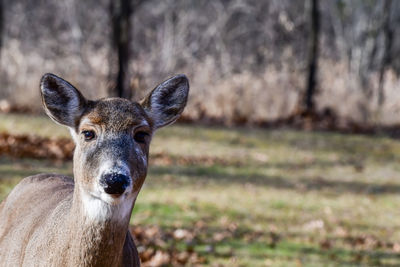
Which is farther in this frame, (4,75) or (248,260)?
(4,75)

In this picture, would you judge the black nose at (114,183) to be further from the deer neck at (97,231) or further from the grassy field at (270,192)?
the grassy field at (270,192)

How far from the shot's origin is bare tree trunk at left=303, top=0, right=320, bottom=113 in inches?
574

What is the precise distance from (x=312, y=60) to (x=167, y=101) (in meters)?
11.6

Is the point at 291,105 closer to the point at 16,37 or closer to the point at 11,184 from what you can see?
the point at 11,184

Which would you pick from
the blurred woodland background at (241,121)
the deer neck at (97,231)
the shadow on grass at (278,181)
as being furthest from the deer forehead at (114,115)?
the shadow on grass at (278,181)

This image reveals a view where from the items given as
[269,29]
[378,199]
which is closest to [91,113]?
[378,199]

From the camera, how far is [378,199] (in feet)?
30.3

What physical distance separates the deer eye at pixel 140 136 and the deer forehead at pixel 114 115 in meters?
0.05

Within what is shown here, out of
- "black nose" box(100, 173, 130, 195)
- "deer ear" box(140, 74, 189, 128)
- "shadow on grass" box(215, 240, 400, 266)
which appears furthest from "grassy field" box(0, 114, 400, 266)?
"black nose" box(100, 173, 130, 195)

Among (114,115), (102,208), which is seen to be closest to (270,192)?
(114,115)

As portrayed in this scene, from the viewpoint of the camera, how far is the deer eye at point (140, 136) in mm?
3478

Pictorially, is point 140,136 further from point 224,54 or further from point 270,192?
point 224,54

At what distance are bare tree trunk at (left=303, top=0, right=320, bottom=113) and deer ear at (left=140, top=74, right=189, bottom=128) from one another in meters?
10.7

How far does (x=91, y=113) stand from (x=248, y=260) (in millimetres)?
3572
